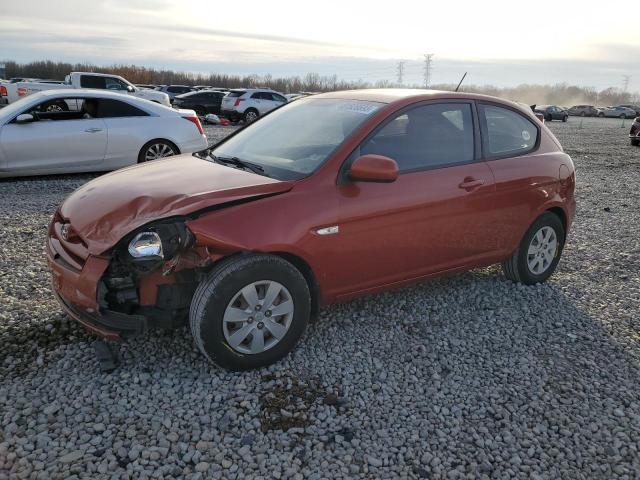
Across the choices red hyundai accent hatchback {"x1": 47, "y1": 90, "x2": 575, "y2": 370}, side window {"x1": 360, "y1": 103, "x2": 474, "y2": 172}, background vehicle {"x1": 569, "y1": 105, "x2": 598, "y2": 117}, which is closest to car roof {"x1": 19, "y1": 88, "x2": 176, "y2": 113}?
red hyundai accent hatchback {"x1": 47, "y1": 90, "x2": 575, "y2": 370}

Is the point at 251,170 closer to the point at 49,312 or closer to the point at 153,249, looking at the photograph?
the point at 153,249

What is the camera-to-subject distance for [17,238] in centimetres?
579

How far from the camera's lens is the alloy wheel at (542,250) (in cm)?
495

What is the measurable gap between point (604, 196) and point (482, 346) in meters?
7.45

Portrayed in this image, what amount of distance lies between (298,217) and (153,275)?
92 centimetres

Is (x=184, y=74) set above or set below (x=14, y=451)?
above

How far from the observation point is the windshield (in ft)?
12.4

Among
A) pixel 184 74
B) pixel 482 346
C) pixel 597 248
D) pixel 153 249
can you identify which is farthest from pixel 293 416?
pixel 184 74

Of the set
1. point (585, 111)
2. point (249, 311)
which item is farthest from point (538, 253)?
point (585, 111)

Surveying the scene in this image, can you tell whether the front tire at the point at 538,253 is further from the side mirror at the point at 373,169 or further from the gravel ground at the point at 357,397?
the side mirror at the point at 373,169

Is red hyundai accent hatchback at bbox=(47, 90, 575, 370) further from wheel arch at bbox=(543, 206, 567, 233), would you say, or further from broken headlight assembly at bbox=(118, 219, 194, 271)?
wheel arch at bbox=(543, 206, 567, 233)

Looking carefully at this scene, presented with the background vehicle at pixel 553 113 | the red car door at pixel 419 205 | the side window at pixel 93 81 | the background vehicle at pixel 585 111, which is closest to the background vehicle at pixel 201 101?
the side window at pixel 93 81

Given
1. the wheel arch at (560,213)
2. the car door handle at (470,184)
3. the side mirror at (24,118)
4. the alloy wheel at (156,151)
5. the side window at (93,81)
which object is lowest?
the wheel arch at (560,213)

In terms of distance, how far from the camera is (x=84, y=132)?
8.62 meters
